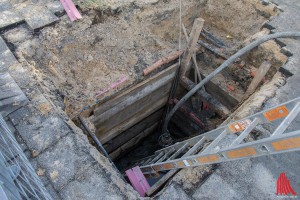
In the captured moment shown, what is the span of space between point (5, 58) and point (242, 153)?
400 centimetres

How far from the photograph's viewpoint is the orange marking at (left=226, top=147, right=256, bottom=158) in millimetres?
2669

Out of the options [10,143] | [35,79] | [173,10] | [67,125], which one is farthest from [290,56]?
[10,143]

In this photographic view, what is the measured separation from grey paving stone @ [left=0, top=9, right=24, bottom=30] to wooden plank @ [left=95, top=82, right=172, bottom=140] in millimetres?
2513

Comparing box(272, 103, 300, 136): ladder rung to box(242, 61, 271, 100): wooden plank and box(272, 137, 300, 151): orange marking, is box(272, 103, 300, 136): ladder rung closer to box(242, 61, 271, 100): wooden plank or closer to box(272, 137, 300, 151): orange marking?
box(272, 137, 300, 151): orange marking

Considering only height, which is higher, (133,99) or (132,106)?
(133,99)

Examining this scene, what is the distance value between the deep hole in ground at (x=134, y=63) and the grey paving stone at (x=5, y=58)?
13 cm

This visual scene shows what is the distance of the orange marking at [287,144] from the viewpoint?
87.8 inches

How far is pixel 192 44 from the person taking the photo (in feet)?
17.5

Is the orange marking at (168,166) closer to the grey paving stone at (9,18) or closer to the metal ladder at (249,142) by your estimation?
the metal ladder at (249,142)

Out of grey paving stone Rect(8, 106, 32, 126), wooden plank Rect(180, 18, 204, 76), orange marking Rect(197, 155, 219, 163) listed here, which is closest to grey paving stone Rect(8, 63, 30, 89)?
grey paving stone Rect(8, 106, 32, 126)

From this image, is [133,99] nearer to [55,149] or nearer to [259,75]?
[55,149]

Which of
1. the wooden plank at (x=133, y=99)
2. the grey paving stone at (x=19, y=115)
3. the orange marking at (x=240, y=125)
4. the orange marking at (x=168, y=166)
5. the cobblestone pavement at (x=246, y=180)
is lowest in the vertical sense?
the cobblestone pavement at (x=246, y=180)

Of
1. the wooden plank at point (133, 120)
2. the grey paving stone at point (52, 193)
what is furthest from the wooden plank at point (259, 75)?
the grey paving stone at point (52, 193)

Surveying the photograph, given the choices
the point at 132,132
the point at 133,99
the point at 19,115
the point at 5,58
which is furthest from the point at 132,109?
the point at 5,58
